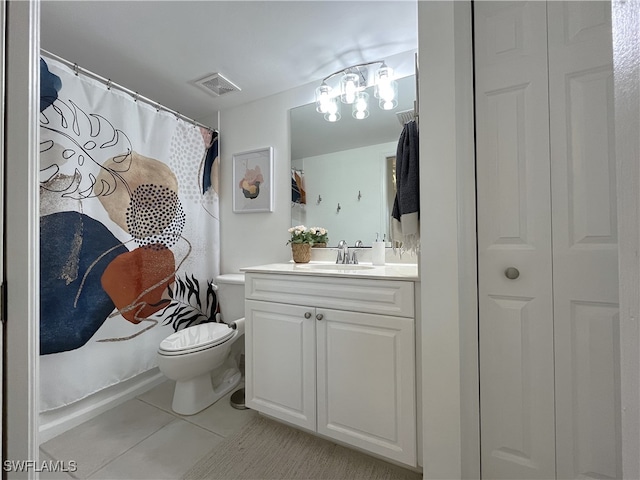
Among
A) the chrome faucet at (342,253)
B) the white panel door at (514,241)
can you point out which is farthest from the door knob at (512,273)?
the chrome faucet at (342,253)

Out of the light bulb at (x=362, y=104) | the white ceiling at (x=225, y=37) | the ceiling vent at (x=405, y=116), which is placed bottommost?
the ceiling vent at (x=405, y=116)

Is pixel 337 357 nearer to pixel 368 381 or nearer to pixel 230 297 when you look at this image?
pixel 368 381

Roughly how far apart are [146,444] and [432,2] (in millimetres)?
2327

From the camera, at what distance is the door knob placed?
953 millimetres

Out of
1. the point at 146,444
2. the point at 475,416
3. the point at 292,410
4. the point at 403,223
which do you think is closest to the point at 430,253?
the point at 403,223

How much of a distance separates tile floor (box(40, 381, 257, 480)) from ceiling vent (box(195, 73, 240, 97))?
2.17 metres

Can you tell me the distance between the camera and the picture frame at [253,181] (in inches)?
81.7

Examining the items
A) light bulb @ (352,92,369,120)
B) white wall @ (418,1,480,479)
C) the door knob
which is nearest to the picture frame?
light bulb @ (352,92,369,120)

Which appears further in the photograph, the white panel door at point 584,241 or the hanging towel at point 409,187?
the hanging towel at point 409,187

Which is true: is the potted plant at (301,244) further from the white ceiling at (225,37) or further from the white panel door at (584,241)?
the white panel door at (584,241)

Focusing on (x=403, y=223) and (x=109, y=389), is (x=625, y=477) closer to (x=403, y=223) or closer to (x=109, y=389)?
(x=403, y=223)

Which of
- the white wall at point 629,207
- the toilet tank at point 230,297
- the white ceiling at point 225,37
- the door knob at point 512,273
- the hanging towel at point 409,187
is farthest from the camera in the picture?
the toilet tank at point 230,297

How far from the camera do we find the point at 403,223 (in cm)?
110

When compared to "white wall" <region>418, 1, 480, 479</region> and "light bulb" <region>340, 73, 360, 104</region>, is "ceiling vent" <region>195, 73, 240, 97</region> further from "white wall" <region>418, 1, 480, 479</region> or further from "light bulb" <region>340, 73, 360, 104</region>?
"white wall" <region>418, 1, 480, 479</region>
